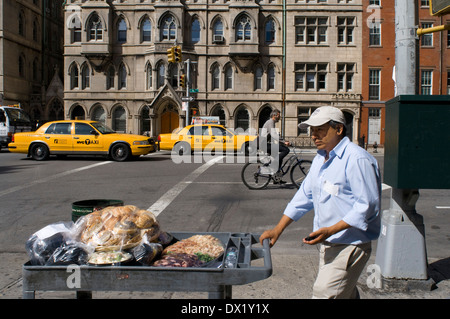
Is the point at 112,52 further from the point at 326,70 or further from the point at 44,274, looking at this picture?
the point at 44,274

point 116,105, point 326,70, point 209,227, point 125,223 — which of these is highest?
point 326,70

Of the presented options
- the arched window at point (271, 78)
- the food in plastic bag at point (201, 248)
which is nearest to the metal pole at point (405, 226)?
the food in plastic bag at point (201, 248)

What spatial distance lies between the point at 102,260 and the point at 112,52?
3696cm

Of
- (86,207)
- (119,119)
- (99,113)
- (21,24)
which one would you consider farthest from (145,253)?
(21,24)

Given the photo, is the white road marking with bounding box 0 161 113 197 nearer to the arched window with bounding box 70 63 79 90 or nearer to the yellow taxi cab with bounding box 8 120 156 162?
the yellow taxi cab with bounding box 8 120 156 162

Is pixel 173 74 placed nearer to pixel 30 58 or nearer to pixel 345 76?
pixel 345 76

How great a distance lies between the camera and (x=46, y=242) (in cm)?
277

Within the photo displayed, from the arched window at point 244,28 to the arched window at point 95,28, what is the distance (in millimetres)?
11393

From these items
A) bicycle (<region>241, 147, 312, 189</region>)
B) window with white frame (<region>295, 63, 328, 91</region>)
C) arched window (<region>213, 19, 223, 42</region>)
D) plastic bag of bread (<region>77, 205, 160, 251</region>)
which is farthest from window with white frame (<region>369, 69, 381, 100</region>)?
plastic bag of bread (<region>77, 205, 160, 251</region>)

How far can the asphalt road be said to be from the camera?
23.2 feet

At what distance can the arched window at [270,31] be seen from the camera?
36.8 metres

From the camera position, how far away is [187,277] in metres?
2.51

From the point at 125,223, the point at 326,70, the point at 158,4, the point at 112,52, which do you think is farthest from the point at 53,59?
the point at 125,223

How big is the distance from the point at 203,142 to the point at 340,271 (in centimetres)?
2022
